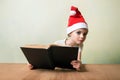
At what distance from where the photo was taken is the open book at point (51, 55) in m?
1.23

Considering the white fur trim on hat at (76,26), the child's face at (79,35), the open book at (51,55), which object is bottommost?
the open book at (51,55)

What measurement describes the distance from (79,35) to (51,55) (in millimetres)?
239

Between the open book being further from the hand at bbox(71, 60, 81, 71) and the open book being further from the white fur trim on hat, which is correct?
the white fur trim on hat

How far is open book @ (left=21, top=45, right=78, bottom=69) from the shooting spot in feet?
4.04

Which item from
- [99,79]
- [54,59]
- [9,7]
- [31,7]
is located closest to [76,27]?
[54,59]

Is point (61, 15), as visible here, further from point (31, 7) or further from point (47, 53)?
point (47, 53)

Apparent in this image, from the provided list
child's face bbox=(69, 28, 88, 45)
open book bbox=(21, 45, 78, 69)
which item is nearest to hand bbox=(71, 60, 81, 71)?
open book bbox=(21, 45, 78, 69)

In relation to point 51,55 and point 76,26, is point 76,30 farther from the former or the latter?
point 51,55

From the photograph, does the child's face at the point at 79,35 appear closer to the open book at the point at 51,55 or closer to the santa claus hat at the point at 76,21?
the santa claus hat at the point at 76,21

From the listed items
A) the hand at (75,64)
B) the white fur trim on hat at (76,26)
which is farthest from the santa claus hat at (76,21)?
the hand at (75,64)

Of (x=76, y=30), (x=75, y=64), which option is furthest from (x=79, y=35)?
(x=75, y=64)

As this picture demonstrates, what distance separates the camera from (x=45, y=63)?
1328 mm

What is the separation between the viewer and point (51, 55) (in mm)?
1266

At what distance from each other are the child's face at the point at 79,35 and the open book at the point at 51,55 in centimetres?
16
